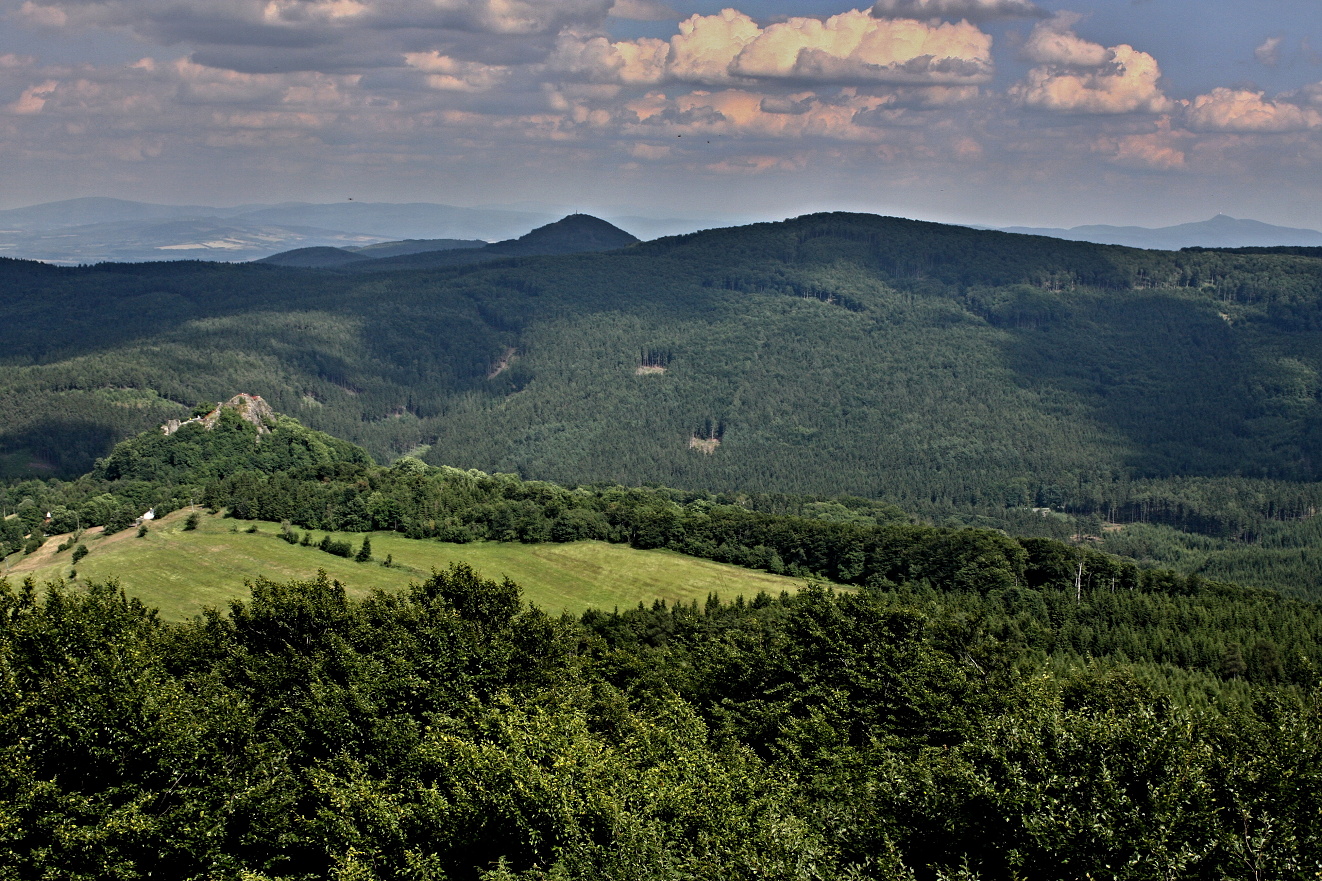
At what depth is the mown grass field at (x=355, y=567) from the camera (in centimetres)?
10456

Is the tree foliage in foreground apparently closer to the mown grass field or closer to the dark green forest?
the dark green forest

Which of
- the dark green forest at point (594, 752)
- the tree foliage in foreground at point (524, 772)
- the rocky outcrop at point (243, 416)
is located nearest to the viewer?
the tree foliage in foreground at point (524, 772)

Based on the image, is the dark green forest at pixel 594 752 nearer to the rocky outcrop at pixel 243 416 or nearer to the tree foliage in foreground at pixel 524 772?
the tree foliage in foreground at pixel 524 772

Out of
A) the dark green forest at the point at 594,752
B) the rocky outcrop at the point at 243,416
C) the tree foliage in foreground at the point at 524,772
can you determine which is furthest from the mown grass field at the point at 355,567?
the rocky outcrop at the point at 243,416

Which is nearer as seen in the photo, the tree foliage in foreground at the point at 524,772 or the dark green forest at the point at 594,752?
the tree foliage in foreground at the point at 524,772

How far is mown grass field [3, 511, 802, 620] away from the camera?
105 meters

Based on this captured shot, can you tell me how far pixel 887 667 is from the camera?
60.8 m

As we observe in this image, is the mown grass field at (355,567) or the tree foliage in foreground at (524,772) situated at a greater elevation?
the tree foliage in foreground at (524,772)

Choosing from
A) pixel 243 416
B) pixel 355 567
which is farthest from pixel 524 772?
pixel 243 416

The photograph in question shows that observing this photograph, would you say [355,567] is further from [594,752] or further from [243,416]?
[594,752]

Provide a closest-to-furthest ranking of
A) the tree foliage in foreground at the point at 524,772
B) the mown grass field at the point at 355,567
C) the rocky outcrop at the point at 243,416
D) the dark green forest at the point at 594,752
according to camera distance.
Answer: the tree foliage in foreground at the point at 524,772 < the dark green forest at the point at 594,752 < the mown grass field at the point at 355,567 < the rocky outcrop at the point at 243,416

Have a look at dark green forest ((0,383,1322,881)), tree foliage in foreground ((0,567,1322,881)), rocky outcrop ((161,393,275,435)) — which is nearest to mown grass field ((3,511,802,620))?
dark green forest ((0,383,1322,881))

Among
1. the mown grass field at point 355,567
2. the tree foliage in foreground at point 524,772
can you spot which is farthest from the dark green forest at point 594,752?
the mown grass field at point 355,567

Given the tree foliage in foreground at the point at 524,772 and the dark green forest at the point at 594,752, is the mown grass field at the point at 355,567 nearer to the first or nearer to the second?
the dark green forest at the point at 594,752
